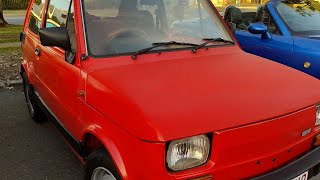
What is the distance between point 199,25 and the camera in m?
3.45

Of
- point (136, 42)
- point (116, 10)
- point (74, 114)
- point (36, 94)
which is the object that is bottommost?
point (36, 94)

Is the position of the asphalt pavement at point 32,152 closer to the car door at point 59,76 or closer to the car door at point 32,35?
the car door at point 59,76

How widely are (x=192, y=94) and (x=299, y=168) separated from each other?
896 mm

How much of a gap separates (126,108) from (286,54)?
3.15m

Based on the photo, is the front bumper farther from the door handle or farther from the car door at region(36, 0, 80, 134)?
the door handle

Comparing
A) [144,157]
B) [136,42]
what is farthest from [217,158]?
[136,42]

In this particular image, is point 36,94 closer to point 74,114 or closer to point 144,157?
point 74,114

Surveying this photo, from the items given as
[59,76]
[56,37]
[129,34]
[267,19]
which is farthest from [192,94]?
[267,19]

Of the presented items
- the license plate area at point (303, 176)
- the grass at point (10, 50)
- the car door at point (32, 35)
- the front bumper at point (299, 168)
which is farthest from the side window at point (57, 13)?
the grass at point (10, 50)

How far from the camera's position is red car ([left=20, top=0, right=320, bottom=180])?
6.76ft

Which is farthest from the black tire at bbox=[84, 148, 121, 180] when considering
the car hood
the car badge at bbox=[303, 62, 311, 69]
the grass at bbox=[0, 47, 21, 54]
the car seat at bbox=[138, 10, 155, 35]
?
the grass at bbox=[0, 47, 21, 54]

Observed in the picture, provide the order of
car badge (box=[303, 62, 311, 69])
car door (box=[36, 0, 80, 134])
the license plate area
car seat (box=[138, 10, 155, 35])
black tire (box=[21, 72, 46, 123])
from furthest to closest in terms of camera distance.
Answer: black tire (box=[21, 72, 46, 123]), car badge (box=[303, 62, 311, 69]), car seat (box=[138, 10, 155, 35]), car door (box=[36, 0, 80, 134]), the license plate area

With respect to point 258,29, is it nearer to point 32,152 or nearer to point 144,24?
point 144,24

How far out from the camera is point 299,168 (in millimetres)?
2420
